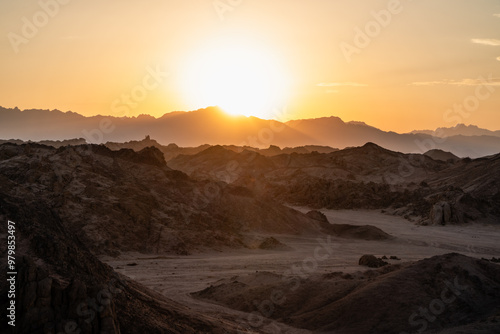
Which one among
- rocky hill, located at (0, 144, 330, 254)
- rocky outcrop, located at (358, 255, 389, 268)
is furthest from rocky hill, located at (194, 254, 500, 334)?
rocky hill, located at (0, 144, 330, 254)

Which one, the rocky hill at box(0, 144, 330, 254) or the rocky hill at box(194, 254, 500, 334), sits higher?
the rocky hill at box(0, 144, 330, 254)

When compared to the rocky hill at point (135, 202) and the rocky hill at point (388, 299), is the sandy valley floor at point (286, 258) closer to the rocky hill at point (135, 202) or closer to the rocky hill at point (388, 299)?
the rocky hill at point (388, 299)

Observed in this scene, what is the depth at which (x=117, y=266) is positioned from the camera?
106ft

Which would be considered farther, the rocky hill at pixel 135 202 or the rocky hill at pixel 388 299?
the rocky hill at pixel 135 202

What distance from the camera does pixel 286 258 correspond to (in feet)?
118

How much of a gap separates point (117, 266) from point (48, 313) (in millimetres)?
20420

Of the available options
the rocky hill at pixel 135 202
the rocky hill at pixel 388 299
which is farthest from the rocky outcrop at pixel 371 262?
the rocky hill at pixel 135 202

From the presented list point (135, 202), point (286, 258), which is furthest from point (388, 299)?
point (135, 202)

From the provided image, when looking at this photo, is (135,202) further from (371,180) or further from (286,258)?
(371,180)

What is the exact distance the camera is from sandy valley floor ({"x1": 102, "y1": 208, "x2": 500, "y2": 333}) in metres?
27.2

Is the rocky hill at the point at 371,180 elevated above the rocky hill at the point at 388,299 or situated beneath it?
elevated above

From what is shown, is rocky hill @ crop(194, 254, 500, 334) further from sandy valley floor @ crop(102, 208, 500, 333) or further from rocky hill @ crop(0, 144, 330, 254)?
rocky hill @ crop(0, 144, 330, 254)

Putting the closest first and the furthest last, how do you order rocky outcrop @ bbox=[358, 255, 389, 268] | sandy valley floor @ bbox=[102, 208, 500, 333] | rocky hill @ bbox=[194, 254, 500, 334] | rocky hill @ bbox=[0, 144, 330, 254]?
rocky hill @ bbox=[194, 254, 500, 334]
sandy valley floor @ bbox=[102, 208, 500, 333]
rocky outcrop @ bbox=[358, 255, 389, 268]
rocky hill @ bbox=[0, 144, 330, 254]

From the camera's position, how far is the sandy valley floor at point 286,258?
27.2 meters
